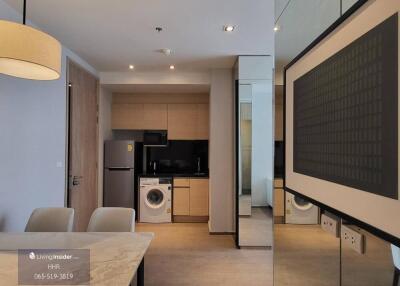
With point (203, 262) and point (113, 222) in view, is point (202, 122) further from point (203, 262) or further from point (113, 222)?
point (113, 222)

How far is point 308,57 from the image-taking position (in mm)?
1503


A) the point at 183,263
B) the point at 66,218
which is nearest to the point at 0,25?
the point at 66,218

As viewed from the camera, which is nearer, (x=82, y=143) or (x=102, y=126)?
(x=82, y=143)

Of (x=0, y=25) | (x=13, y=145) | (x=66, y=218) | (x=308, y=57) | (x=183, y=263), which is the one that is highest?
(x=0, y=25)

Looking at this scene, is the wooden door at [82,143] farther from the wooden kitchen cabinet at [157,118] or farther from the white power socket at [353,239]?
the white power socket at [353,239]

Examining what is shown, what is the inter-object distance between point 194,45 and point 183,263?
9.08ft

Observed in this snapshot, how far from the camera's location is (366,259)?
1.11 meters

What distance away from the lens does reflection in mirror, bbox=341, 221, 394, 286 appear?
37.3 inches

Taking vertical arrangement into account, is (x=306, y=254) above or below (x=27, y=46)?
below

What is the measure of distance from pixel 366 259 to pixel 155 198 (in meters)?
4.45

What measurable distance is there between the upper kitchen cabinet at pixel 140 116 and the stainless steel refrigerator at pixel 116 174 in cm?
54

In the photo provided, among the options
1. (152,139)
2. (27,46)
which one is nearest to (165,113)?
(152,139)

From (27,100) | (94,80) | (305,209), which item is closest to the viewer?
(305,209)

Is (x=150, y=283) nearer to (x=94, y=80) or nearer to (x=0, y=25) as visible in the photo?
(x=0, y=25)
